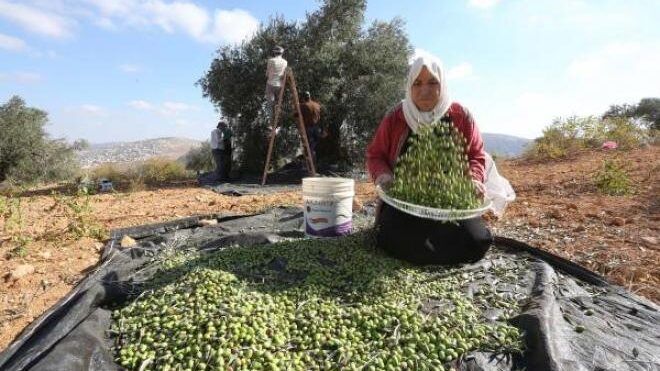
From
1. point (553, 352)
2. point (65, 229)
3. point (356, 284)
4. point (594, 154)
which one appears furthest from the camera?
point (594, 154)

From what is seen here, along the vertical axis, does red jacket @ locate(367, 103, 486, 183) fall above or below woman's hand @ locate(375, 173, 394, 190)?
above

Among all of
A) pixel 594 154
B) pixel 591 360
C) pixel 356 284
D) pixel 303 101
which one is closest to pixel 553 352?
pixel 591 360

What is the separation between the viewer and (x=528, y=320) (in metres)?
2.22

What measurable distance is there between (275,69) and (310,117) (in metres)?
1.22

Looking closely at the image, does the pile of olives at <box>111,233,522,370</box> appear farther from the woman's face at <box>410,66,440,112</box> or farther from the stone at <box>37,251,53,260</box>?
the stone at <box>37,251,53,260</box>

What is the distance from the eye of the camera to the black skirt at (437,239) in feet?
9.92

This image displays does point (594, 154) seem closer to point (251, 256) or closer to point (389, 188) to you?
point (389, 188)

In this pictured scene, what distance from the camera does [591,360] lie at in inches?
81.2

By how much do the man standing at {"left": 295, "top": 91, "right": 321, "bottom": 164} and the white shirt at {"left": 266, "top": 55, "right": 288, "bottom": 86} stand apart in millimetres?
788

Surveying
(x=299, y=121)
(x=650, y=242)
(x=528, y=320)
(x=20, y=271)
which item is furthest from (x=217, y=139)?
(x=528, y=320)

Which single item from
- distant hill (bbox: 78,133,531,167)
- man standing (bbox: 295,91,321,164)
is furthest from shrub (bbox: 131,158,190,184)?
man standing (bbox: 295,91,321,164)

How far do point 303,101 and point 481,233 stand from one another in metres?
7.24

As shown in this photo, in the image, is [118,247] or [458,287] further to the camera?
[118,247]

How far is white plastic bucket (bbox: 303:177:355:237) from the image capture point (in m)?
3.48
